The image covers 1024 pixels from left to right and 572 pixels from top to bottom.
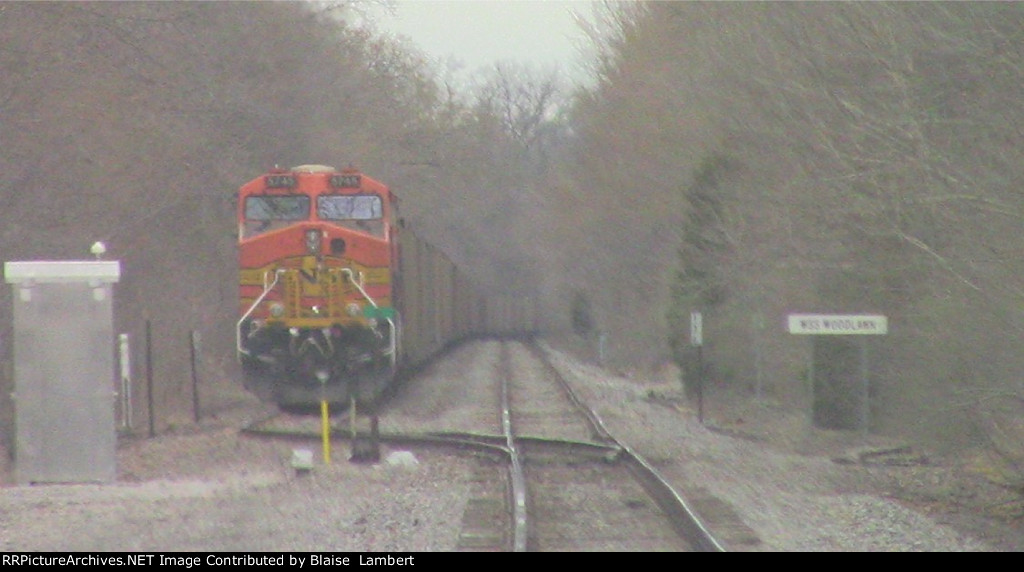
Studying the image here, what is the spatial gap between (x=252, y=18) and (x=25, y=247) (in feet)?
30.3

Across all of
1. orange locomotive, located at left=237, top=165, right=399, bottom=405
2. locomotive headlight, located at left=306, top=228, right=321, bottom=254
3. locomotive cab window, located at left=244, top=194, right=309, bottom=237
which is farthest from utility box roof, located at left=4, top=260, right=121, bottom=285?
locomotive cab window, located at left=244, top=194, right=309, bottom=237

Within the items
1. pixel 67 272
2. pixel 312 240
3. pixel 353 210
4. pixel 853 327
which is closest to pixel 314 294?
pixel 312 240

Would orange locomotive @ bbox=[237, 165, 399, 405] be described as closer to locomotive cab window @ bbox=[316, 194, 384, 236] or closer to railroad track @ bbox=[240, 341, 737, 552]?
locomotive cab window @ bbox=[316, 194, 384, 236]

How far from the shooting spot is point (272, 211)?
19828mm

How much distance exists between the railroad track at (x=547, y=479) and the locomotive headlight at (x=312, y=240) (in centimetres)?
253

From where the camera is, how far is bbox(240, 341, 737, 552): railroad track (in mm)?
9445

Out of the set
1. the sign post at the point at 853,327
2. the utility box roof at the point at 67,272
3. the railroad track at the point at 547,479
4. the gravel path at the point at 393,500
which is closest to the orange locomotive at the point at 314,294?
the railroad track at the point at 547,479

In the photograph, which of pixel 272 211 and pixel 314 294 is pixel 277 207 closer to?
pixel 272 211

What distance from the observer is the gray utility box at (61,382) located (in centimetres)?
1216

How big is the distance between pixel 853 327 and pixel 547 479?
13.9ft

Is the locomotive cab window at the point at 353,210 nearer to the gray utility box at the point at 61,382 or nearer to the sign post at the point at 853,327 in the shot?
the sign post at the point at 853,327

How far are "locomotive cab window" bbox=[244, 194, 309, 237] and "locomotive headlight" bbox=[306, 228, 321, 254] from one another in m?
0.73

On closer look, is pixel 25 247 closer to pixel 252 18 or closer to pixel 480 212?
pixel 252 18

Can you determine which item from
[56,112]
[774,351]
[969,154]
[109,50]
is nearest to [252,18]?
[109,50]
